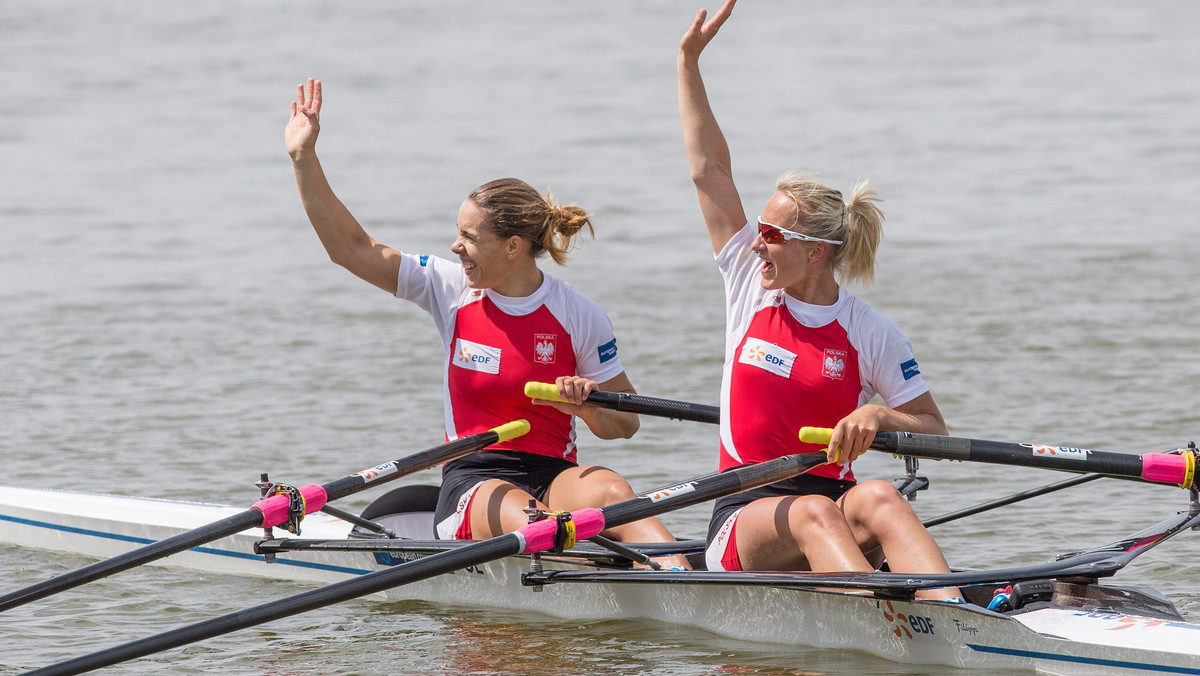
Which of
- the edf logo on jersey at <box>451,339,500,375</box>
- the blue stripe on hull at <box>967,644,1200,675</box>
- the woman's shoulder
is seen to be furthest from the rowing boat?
the woman's shoulder

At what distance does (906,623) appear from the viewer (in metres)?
4.14

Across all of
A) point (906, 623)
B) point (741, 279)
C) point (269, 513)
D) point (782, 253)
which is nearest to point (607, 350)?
point (741, 279)

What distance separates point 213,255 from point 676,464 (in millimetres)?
6459

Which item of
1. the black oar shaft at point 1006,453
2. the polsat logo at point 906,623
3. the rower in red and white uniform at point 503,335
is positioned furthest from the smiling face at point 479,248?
the polsat logo at point 906,623

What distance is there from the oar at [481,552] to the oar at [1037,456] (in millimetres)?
206

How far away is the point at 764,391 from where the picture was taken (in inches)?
167

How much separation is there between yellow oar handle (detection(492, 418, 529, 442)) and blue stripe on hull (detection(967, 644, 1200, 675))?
160cm

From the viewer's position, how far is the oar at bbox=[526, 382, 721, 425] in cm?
462

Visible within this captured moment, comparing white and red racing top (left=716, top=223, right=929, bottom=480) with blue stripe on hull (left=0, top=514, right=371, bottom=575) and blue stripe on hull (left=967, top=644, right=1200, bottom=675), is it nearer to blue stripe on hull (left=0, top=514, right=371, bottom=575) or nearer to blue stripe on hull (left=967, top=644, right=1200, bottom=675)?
blue stripe on hull (left=967, top=644, right=1200, bottom=675)

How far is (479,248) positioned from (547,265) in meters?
5.38

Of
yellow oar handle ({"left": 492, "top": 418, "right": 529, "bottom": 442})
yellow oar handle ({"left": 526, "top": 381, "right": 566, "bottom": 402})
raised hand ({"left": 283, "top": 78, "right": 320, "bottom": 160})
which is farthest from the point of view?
yellow oar handle ({"left": 492, "top": 418, "right": 529, "bottom": 442})

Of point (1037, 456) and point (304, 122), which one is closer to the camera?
point (1037, 456)

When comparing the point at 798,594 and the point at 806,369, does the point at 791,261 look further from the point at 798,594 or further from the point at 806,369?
the point at 798,594

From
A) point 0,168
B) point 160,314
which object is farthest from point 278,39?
point 160,314
